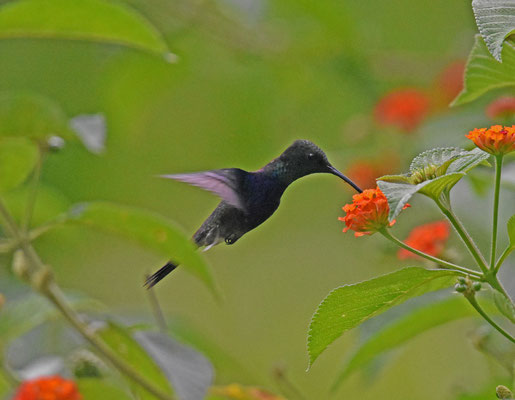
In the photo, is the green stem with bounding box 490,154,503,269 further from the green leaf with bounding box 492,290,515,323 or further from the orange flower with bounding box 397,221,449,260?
the orange flower with bounding box 397,221,449,260

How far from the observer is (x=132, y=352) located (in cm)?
162

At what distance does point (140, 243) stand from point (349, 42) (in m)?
1.18

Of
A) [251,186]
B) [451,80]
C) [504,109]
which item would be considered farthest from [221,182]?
[451,80]

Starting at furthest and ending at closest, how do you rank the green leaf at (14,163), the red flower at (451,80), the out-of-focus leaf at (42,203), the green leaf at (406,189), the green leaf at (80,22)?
the red flower at (451,80) → the out-of-focus leaf at (42,203) → the green leaf at (14,163) → the green leaf at (80,22) → the green leaf at (406,189)

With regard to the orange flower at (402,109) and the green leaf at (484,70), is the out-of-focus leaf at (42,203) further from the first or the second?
the green leaf at (484,70)

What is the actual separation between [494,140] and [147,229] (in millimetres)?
767

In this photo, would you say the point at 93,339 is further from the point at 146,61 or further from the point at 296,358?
the point at 296,358

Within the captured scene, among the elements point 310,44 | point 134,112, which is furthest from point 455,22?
point 134,112

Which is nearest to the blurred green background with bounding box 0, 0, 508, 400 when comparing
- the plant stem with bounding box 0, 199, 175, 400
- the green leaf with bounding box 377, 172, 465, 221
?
the plant stem with bounding box 0, 199, 175, 400

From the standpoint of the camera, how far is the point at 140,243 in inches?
59.5

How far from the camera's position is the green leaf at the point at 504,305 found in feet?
2.63

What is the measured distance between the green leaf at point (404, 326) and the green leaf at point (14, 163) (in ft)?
2.62

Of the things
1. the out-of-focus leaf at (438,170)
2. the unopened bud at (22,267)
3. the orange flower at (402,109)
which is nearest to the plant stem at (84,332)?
the unopened bud at (22,267)

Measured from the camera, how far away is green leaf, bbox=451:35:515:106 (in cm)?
99
